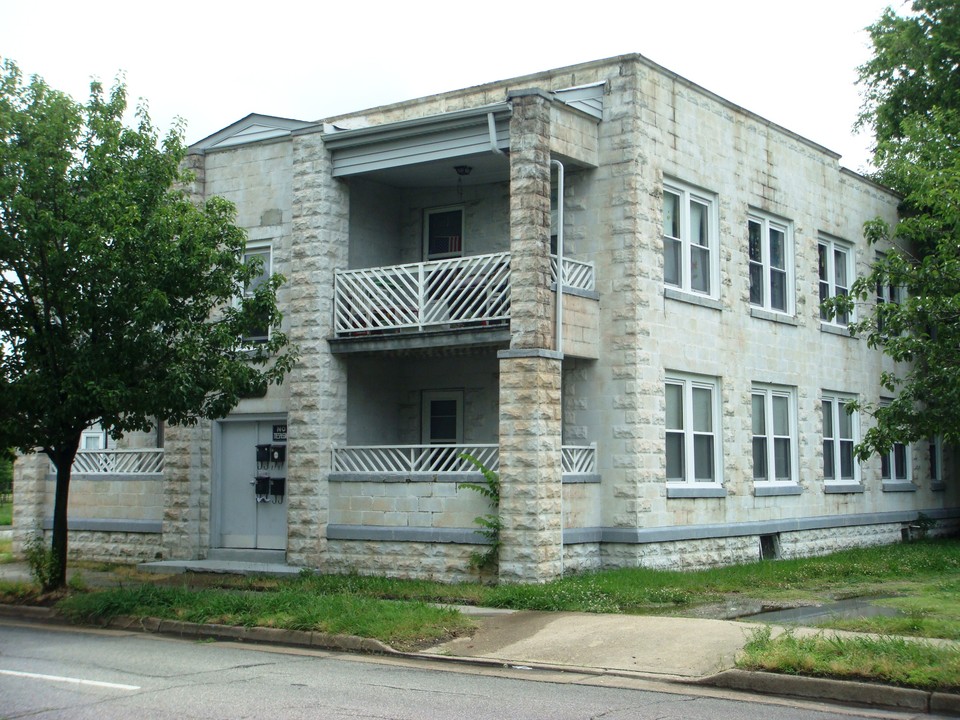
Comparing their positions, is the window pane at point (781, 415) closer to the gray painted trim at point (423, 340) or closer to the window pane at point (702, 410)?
the window pane at point (702, 410)

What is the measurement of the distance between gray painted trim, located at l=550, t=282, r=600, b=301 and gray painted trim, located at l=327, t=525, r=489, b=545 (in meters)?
3.84

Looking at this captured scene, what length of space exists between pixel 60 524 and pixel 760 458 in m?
12.3

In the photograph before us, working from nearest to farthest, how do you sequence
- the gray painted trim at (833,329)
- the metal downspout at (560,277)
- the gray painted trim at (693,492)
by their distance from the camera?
the metal downspout at (560,277)
the gray painted trim at (693,492)
the gray painted trim at (833,329)

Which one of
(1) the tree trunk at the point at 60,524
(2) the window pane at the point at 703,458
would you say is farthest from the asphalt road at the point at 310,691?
(2) the window pane at the point at 703,458

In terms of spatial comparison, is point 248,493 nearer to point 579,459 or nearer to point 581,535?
point 579,459

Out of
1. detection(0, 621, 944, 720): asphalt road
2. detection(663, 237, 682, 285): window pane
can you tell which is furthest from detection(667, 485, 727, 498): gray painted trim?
detection(0, 621, 944, 720): asphalt road

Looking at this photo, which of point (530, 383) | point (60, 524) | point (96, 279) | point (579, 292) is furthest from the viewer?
point (579, 292)

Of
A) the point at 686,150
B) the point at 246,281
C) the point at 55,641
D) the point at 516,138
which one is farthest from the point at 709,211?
the point at 55,641

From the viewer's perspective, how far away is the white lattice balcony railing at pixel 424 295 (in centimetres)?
1725

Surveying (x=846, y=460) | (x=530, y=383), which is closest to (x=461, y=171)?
(x=530, y=383)

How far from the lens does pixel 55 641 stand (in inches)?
510

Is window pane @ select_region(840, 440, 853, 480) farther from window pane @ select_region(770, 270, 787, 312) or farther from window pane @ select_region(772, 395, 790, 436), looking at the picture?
window pane @ select_region(770, 270, 787, 312)

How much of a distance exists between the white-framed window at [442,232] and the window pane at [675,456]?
4960mm

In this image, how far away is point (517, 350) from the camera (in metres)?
16.4
